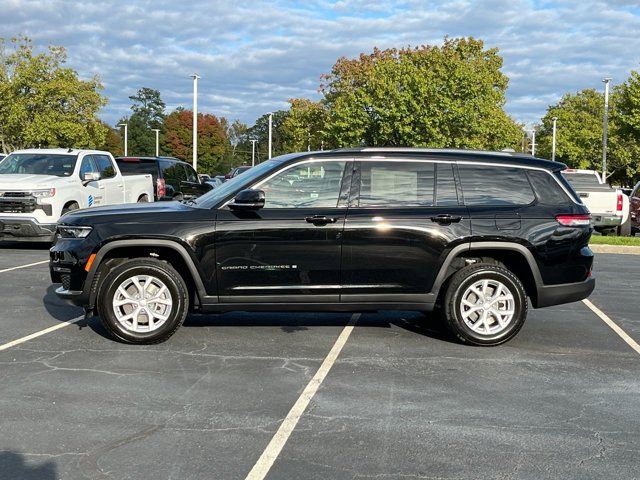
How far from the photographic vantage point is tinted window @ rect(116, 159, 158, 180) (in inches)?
656

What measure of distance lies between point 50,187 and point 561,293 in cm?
952

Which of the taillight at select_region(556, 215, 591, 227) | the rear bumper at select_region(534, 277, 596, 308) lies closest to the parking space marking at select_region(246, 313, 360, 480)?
the rear bumper at select_region(534, 277, 596, 308)

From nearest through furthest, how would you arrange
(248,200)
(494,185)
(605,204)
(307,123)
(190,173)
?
1. (248,200)
2. (494,185)
3. (605,204)
4. (190,173)
5. (307,123)

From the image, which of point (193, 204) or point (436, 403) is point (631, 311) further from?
point (193, 204)

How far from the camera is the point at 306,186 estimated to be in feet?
20.1

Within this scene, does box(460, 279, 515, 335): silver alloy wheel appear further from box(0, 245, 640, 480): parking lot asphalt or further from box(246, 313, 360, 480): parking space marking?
box(246, 313, 360, 480): parking space marking

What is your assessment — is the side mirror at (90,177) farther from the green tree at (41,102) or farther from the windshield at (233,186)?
the green tree at (41,102)

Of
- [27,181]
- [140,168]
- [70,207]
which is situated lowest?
[70,207]

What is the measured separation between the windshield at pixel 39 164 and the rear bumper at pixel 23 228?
1.34m

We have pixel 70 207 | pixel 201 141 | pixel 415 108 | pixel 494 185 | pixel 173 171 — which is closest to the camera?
pixel 494 185

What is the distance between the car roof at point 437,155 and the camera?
6215mm

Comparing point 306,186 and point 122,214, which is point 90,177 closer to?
point 122,214

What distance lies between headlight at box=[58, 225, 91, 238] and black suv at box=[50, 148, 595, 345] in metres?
0.02

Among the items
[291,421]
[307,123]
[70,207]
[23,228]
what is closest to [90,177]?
[70,207]
